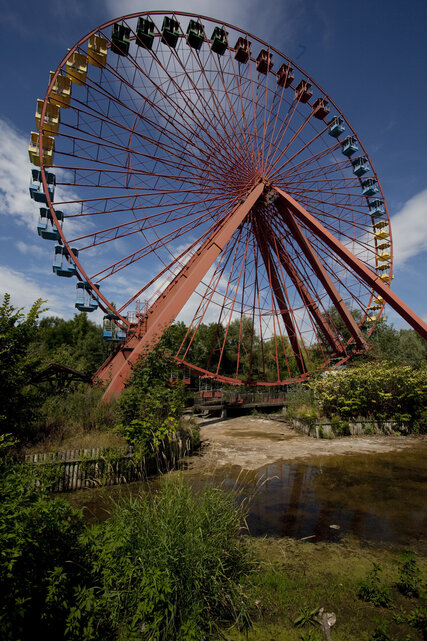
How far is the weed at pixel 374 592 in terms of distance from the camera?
118 inches

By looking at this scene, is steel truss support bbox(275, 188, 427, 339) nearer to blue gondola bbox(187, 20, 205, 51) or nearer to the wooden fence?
blue gondola bbox(187, 20, 205, 51)

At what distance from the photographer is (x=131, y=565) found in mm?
2807

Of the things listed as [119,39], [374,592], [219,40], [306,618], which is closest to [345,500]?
[374,592]

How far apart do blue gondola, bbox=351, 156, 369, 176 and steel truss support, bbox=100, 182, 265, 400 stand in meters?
7.51

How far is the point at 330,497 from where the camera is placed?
595 centimetres

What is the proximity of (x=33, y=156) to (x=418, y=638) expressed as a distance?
1713 cm

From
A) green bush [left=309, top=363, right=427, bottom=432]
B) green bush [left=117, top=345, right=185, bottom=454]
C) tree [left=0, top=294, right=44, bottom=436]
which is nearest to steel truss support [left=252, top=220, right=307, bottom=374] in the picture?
green bush [left=309, top=363, right=427, bottom=432]

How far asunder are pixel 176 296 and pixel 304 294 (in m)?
8.61

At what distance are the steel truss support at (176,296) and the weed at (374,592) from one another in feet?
29.0

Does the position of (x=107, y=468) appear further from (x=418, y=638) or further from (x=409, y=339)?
(x=409, y=339)

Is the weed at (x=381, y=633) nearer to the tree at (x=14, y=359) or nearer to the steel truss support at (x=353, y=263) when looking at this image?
the tree at (x=14, y=359)

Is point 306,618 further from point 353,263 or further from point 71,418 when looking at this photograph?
point 353,263

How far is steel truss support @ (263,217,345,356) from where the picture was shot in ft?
60.0

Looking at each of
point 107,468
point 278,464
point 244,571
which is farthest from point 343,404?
point 244,571
